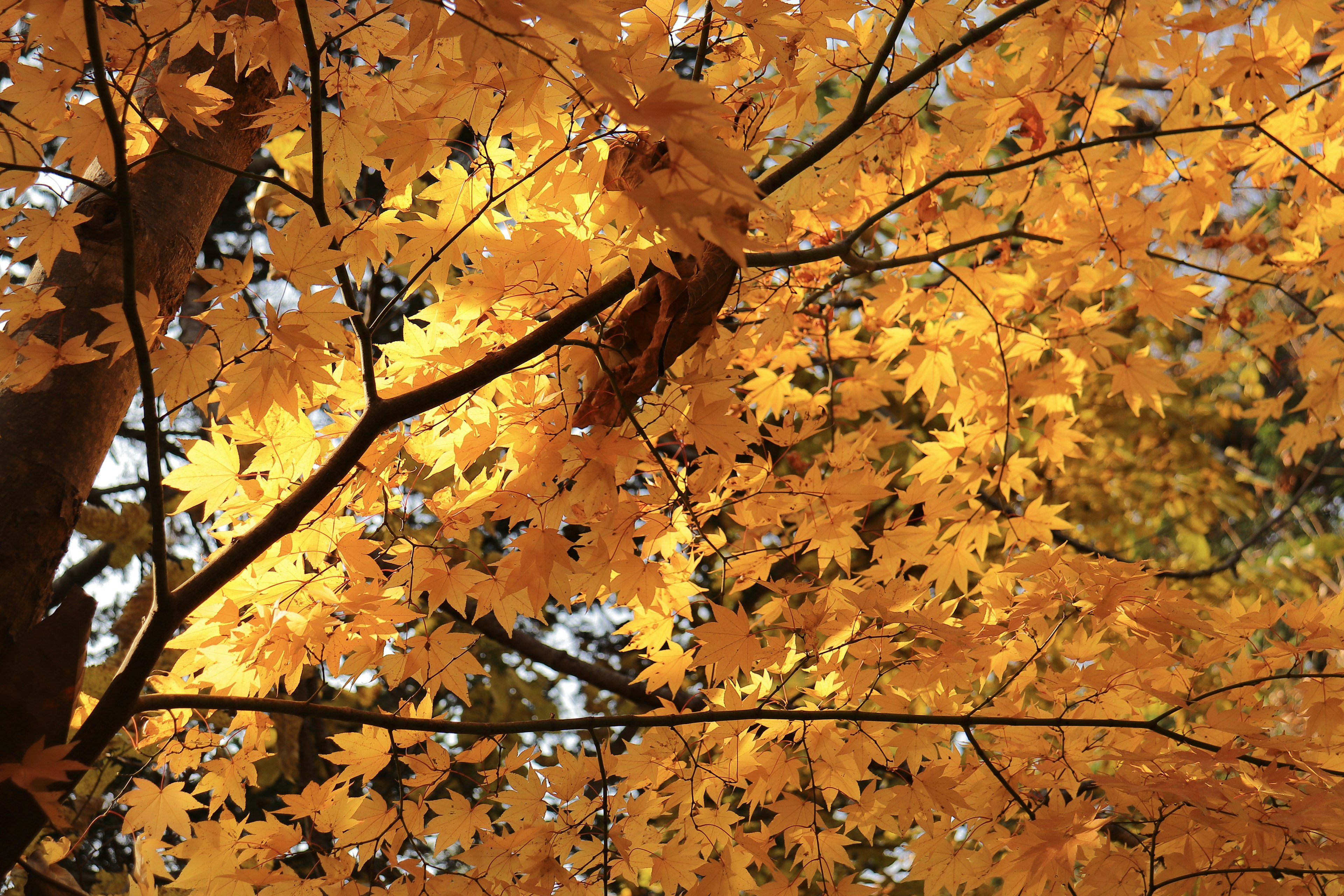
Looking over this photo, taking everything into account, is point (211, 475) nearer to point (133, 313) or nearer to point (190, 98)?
point (133, 313)

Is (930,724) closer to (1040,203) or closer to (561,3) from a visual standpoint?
(561,3)

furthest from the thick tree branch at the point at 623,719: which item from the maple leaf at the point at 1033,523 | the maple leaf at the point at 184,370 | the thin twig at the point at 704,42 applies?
the thin twig at the point at 704,42

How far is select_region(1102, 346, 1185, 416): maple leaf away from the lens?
88.0 inches

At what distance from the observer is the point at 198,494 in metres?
1.46

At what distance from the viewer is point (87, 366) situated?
1.46 meters

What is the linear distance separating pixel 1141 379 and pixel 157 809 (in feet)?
7.94

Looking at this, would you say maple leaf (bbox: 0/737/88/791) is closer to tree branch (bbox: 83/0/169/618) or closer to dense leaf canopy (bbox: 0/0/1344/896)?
dense leaf canopy (bbox: 0/0/1344/896)

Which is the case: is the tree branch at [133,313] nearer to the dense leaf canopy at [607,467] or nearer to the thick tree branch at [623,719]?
the dense leaf canopy at [607,467]

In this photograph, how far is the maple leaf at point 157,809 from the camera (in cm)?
153

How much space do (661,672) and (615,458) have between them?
59cm

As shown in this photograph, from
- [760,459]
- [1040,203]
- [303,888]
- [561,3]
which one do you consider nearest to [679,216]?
[561,3]

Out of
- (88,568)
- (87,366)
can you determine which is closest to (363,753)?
(87,366)

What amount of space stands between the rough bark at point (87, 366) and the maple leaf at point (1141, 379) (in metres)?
2.13

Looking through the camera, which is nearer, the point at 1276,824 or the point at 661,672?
the point at 1276,824
